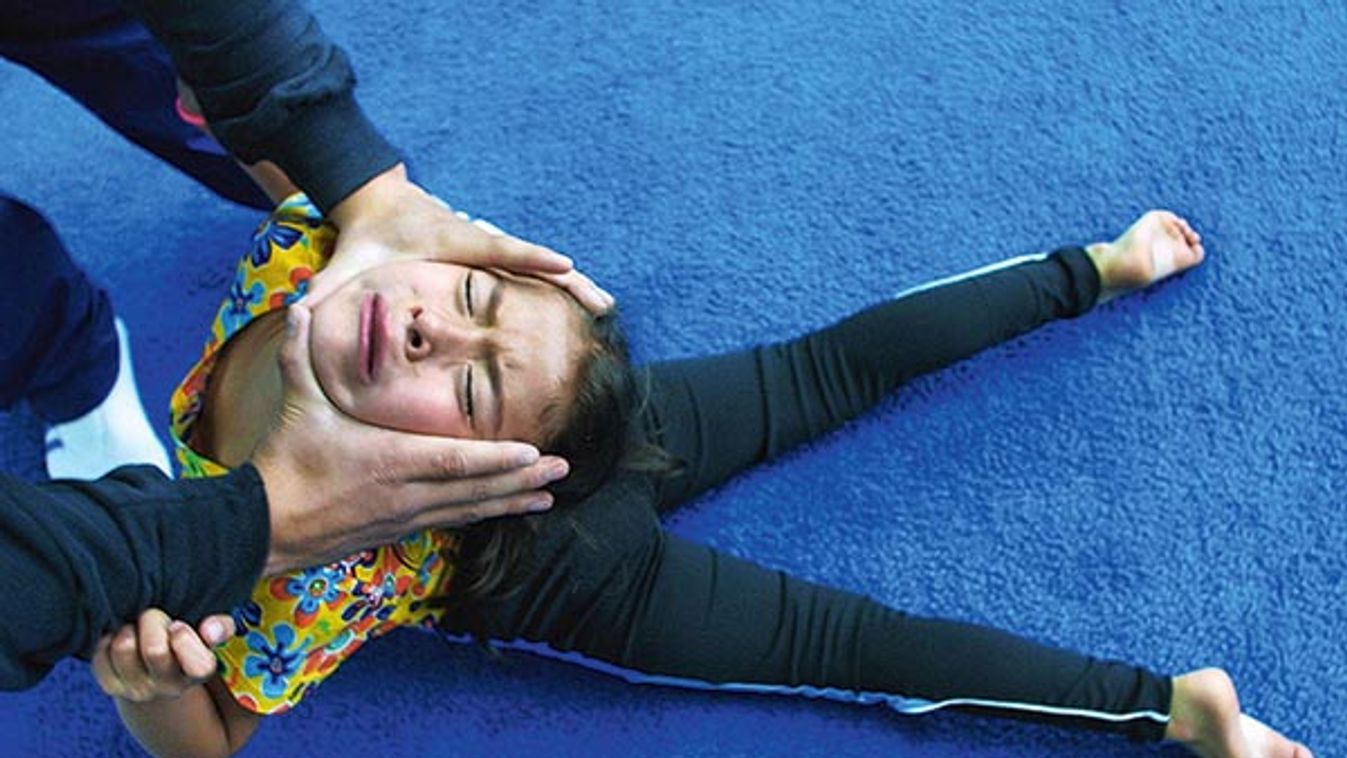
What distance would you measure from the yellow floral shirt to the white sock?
184 millimetres

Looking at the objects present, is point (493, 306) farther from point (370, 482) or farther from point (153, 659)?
point (153, 659)

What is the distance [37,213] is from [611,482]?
50 centimetres

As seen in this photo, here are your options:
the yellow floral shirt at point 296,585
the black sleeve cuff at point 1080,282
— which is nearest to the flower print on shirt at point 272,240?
the yellow floral shirt at point 296,585

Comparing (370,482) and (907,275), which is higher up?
(907,275)

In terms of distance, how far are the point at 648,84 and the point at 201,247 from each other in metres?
0.49

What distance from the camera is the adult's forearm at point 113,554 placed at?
24.1 inches

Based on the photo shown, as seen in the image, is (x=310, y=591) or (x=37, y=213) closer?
(x=310, y=591)

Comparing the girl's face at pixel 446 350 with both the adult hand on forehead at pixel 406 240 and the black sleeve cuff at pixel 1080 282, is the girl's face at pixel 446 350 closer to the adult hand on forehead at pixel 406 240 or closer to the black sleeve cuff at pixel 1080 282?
the adult hand on forehead at pixel 406 240

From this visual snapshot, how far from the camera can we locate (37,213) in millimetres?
1027

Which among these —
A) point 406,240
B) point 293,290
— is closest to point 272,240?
point 293,290

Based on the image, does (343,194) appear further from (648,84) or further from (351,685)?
(648,84)

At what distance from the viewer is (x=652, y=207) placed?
132 cm

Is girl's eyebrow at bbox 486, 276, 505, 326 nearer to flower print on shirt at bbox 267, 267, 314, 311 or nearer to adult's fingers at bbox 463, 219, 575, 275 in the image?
adult's fingers at bbox 463, 219, 575, 275

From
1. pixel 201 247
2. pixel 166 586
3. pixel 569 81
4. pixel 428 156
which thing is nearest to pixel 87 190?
pixel 201 247
